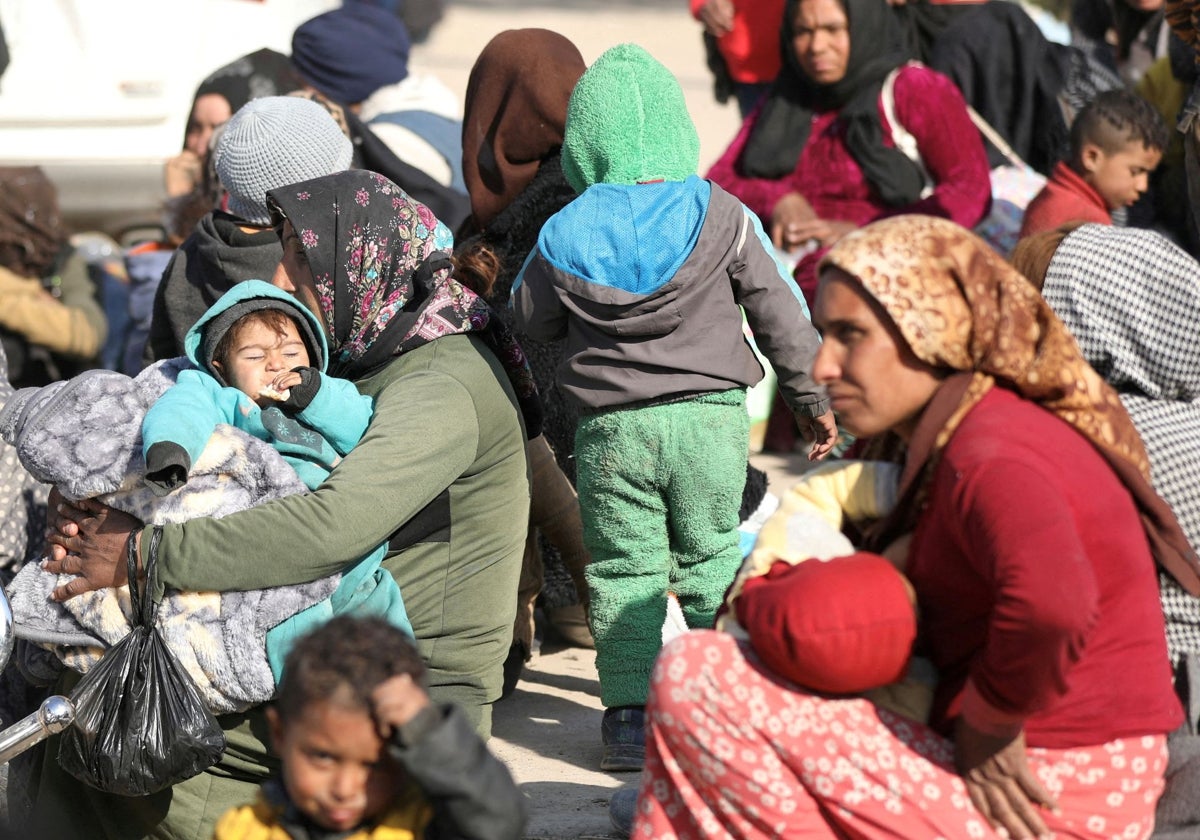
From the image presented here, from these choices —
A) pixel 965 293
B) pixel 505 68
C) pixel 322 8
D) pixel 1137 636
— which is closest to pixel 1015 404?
pixel 965 293

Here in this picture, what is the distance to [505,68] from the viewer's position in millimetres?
4691

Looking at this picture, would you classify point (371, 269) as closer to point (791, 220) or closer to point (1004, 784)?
point (1004, 784)

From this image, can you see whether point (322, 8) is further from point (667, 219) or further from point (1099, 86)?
point (667, 219)

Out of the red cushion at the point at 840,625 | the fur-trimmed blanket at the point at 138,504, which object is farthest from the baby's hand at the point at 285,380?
the red cushion at the point at 840,625

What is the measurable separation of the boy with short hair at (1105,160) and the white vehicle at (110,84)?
15.0ft

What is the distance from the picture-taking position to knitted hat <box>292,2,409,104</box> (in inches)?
286

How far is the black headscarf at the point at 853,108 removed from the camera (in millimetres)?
6133

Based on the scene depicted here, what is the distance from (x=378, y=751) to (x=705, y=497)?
167 centimetres

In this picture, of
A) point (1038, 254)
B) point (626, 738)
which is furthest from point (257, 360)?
point (1038, 254)

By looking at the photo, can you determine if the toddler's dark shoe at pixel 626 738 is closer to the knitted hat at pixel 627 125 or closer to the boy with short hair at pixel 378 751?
the knitted hat at pixel 627 125

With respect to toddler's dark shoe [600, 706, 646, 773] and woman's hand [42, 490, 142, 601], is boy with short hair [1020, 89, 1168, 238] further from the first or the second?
woman's hand [42, 490, 142, 601]

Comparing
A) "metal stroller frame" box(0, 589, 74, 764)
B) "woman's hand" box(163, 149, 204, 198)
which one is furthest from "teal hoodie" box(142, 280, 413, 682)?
"woman's hand" box(163, 149, 204, 198)

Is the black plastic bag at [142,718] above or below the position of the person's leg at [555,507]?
above

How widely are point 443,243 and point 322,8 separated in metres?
6.05
